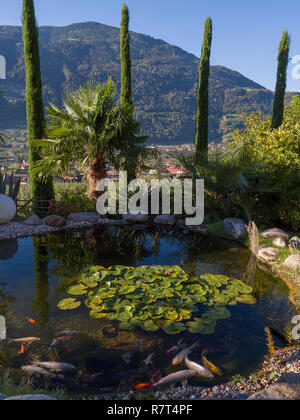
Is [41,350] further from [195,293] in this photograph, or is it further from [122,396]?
[195,293]

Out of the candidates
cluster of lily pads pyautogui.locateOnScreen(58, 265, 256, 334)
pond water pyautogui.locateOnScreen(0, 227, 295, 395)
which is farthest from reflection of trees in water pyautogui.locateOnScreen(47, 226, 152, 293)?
cluster of lily pads pyautogui.locateOnScreen(58, 265, 256, 334)

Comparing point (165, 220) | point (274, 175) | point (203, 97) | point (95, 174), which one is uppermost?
point (203, 97)

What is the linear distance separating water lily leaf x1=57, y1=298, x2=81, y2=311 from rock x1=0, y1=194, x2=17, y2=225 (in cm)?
424

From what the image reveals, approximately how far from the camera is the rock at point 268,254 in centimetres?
583

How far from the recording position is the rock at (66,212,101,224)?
8.17 m

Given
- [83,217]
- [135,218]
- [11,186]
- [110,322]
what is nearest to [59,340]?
[110,322]

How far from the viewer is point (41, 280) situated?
4707mm

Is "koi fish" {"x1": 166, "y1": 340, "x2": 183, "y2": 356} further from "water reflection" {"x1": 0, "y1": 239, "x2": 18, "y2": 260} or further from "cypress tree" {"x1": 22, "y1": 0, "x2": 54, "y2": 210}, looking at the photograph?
"cypress tree" {"x1": 22, "y1": 0, "x2": 54, "y2": 210}

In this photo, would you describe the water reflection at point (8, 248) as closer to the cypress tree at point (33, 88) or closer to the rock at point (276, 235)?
the cypress tree at point (33, 88)

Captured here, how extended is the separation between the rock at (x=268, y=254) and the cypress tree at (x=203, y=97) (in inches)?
248

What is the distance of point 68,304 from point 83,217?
14.7ft

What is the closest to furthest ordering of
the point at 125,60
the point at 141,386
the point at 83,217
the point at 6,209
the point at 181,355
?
1. the point at 141,386
2. the point at 181,355
3. the point at 6,209
4. the point at 83,217
5. the point at 125,60

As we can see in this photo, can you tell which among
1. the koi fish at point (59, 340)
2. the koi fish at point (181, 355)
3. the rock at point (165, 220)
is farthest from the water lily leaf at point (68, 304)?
the rock at point (165, 220)

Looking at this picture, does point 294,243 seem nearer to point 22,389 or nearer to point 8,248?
point 22,389
